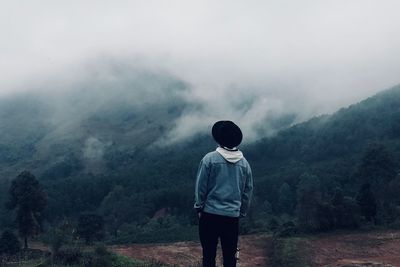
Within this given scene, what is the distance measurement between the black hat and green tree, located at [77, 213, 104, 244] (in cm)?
2192

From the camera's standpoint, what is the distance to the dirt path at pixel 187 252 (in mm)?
16203

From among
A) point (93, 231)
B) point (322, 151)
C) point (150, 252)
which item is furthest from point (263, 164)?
point (150, 252)

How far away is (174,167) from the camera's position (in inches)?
2421

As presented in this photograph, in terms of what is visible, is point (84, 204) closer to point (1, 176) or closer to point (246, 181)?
point (1, 176)

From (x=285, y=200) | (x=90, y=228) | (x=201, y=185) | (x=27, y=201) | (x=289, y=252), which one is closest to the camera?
(x=201, y=185)

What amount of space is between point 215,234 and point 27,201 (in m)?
19.5

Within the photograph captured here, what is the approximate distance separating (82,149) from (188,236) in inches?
2785

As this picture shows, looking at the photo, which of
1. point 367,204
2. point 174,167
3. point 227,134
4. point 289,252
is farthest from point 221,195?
point 174,167

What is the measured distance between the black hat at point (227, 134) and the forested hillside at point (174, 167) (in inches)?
485

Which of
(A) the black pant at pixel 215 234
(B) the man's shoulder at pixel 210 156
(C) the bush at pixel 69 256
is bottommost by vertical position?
(C) the bush at pixel 69 256

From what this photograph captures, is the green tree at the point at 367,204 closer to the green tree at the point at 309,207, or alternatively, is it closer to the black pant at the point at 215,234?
the green tree at the point at 309,207

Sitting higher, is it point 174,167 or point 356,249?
point 174,167

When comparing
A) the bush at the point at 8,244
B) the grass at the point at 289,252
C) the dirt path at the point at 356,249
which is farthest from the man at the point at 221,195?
the bush at the point at 8,244

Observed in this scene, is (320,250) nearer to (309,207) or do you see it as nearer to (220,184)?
(309,207)
